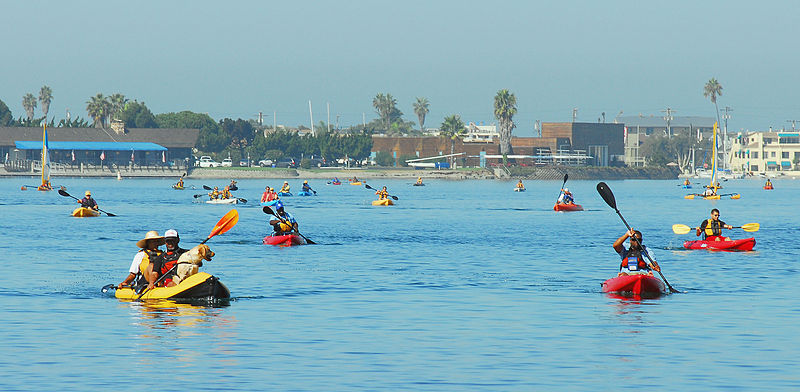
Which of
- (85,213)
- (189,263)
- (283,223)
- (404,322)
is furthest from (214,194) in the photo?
(404,322)

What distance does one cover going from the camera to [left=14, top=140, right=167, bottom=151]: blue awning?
17875cm

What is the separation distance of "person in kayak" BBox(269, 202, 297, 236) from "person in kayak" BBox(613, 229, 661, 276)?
19.0m

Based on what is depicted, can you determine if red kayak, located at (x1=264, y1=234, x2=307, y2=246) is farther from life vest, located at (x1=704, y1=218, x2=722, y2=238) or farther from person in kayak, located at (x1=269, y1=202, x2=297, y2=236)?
life vest, located at (x1=704, y1=218, x2=722, y2=238)

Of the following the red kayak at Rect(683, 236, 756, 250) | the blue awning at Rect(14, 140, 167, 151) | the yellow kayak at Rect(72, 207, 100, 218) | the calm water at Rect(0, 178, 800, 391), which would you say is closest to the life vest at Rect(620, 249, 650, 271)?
the calm water at Rect(0, 178, 800, 391)

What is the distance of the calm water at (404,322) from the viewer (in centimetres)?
1850

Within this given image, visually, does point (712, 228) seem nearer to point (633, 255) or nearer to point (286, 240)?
point (286, 240)

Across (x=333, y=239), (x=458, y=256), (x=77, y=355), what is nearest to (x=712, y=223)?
(x=458, y=256)

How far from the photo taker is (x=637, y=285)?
93.2ft

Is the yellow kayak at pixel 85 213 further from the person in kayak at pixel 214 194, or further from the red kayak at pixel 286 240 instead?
Result: the person in kayak at pixel 214 194

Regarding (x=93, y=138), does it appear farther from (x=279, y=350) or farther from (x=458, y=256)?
(x=279, y=350)

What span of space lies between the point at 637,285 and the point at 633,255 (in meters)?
0.81

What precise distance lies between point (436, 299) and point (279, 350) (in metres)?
9.03

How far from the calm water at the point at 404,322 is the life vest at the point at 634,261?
885mm

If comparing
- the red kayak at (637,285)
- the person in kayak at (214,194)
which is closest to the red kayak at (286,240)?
the red kayak at (637,285)
